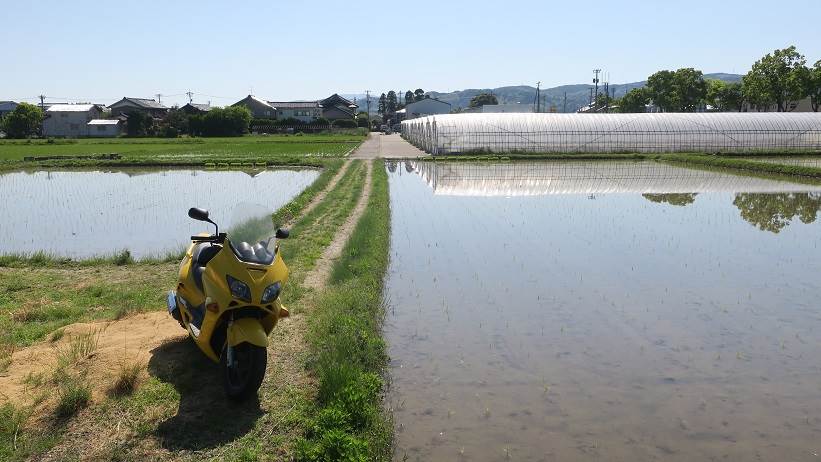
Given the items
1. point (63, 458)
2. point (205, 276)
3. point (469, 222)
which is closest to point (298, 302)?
point (205, 276)

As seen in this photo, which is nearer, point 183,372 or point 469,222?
point 183,372

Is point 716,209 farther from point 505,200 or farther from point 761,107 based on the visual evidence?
point 761,107

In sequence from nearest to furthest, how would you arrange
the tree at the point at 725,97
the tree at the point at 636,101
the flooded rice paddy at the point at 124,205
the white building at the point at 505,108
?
the flooded rice paddy at the point at 124,205 < the tree at the point at 725,97 < the tree at the point at 636,101 < the white building at the point at 505,108

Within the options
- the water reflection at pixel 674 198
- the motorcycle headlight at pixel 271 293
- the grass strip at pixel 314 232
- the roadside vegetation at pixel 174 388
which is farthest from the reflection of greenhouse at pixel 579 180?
the motorcycle headlight at pixel 271 293

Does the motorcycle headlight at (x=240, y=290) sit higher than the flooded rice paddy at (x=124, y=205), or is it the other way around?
the motorcycle headlight at (x=240, y=290)

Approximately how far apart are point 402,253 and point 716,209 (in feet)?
28.8

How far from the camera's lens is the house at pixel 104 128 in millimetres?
68062

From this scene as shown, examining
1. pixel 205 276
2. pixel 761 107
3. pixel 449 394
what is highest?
pixel 761 107

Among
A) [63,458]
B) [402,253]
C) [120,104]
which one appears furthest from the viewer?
[120,104]

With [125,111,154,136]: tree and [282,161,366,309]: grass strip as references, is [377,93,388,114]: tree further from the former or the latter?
[282,161,366,309]: grass strip

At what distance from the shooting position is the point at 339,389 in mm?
4828

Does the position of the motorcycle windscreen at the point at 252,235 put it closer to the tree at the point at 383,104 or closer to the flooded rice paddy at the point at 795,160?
the flooded rice paddy at the point at 795,160

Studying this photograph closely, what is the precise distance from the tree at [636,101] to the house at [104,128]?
55908mm

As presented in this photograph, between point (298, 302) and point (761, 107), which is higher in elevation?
point (761, 107)
